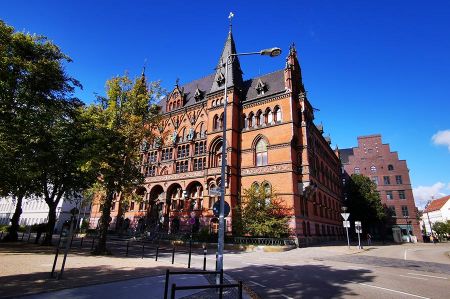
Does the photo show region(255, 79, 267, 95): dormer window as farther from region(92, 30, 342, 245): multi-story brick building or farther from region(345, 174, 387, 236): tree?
region(345, 174, 387, 236): tree

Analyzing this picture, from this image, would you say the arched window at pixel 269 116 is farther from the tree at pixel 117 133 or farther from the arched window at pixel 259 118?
the tree at pixel 117 133

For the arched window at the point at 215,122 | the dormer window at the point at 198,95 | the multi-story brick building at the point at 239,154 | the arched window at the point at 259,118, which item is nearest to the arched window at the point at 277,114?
the multi-story brick building at the point at 239,154

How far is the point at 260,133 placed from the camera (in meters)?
35.9

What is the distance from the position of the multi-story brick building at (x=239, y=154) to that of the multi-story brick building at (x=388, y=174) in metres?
25.2

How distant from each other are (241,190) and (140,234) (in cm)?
1516

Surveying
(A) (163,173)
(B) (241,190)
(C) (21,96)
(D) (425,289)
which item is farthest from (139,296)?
(A) (163,173)

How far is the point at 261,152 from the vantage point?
35.4 m

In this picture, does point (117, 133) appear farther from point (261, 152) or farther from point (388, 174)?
point (388, 174)

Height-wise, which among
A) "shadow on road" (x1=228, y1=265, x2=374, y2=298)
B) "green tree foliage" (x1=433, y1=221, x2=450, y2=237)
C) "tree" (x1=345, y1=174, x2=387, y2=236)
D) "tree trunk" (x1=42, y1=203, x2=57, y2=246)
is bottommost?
"shadow on road" (x1=228, y1=265, x2=374, y2=298)

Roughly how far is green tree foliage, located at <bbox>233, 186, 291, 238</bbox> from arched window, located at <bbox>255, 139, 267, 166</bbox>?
478cm

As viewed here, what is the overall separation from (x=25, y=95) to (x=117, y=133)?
6.32 metres

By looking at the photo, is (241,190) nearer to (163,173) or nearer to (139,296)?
(163,173)

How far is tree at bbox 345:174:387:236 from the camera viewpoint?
52500mm

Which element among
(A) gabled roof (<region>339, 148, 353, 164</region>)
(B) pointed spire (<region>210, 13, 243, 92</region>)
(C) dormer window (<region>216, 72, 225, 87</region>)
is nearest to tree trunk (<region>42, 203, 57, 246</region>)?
(B) pointed spire (<region>210, 13, 243, 92</region>)
